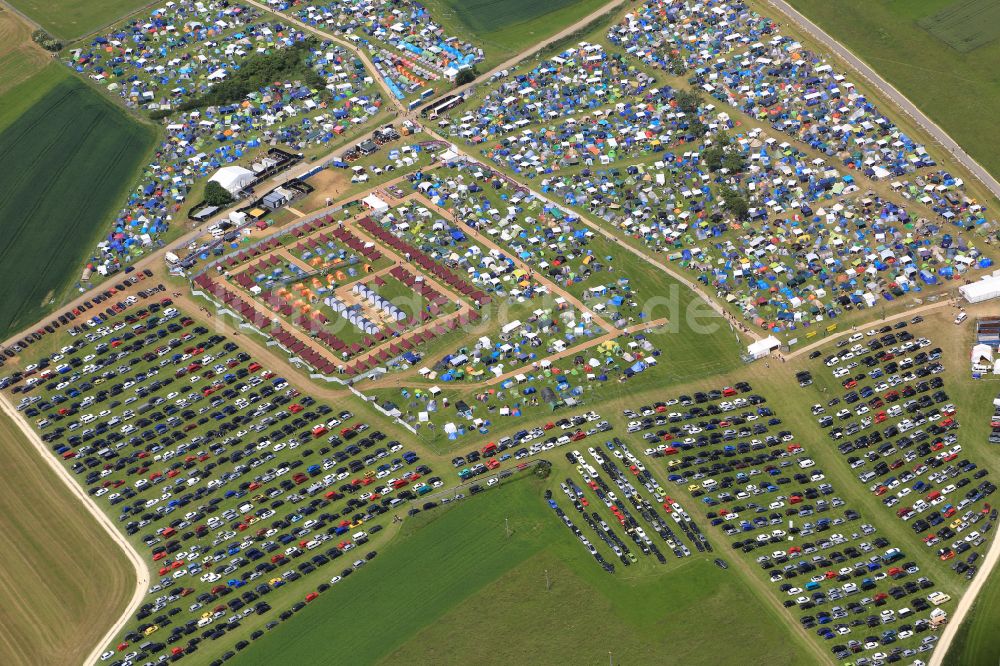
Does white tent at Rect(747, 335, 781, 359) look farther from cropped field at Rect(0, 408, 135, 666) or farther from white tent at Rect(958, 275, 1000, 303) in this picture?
cropped field at Rect(0, 408, 135, 666)

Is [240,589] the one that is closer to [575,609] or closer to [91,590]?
[91,590]

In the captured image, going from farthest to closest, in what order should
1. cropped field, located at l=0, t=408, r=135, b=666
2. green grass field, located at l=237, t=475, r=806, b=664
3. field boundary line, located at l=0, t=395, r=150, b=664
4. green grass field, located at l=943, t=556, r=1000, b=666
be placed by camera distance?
1. cropped field, located at l=0, t=408, r=135, b=666
2. field boundary line, located at l=0, t=395, r=150, b=664
3. green grass field, located at l=237, t=475, r=806, b=664
4. green grass field, located at l=943, t=556, r=1000, b=666

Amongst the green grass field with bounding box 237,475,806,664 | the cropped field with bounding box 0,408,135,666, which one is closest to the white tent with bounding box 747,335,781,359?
the green grass field with bounding box 237,475,806,664

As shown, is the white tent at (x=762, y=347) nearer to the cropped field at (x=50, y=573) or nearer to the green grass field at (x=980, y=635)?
the green grass field at (x=980, y=635)

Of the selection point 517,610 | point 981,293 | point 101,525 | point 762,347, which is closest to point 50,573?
point 101,525

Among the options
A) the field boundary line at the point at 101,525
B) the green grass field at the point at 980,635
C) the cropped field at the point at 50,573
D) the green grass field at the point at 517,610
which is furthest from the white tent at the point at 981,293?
the cropped field at the point at 50,573

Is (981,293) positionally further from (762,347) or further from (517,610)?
(517,610)

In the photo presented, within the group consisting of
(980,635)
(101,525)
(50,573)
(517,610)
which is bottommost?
(517,610)
